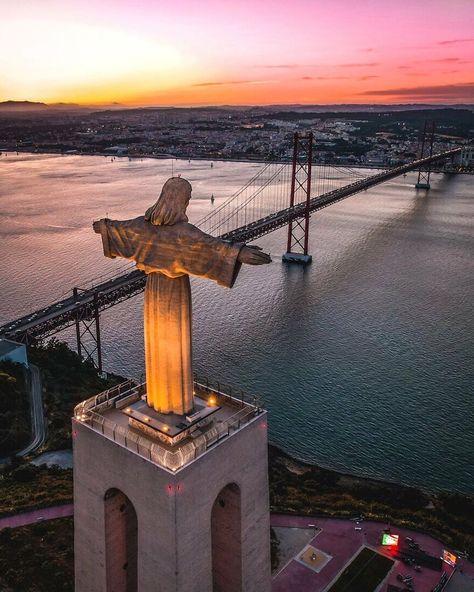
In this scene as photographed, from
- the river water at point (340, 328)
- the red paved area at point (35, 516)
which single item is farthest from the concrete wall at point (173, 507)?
the river water at point (340, 328)

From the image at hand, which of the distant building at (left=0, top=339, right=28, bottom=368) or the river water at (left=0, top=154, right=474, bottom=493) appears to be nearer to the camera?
the river water at (left=0, top=154, right=474, bottom=493)

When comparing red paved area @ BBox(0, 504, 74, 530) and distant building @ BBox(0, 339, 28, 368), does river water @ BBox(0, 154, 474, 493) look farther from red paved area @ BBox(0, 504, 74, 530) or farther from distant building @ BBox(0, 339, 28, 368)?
red paved area @ BBox(0, 504, 74, 530)

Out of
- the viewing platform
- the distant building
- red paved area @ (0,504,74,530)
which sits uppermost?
the viewing platform

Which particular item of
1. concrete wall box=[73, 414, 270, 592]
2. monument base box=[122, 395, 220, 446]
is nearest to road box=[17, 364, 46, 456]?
concrete wall box=[73, 414, 270, 592]

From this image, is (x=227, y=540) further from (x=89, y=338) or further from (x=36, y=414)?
(x=89, y=338)

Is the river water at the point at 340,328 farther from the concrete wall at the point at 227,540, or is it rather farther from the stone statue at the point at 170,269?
the stone statue at the point at 170,269

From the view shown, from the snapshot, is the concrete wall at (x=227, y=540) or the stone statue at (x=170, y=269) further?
the concrete wall at (x=227, y=540)

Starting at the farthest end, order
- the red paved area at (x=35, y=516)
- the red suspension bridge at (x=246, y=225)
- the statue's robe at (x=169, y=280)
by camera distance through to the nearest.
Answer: the red suspension bridge at (x=246, y=225), the red paved area at (x=35, y=516), the statue's robe at (x=169, y=280)

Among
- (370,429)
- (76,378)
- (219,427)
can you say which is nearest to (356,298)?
(370,429)

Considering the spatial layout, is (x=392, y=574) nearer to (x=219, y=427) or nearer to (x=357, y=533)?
(x=357, y=533)
